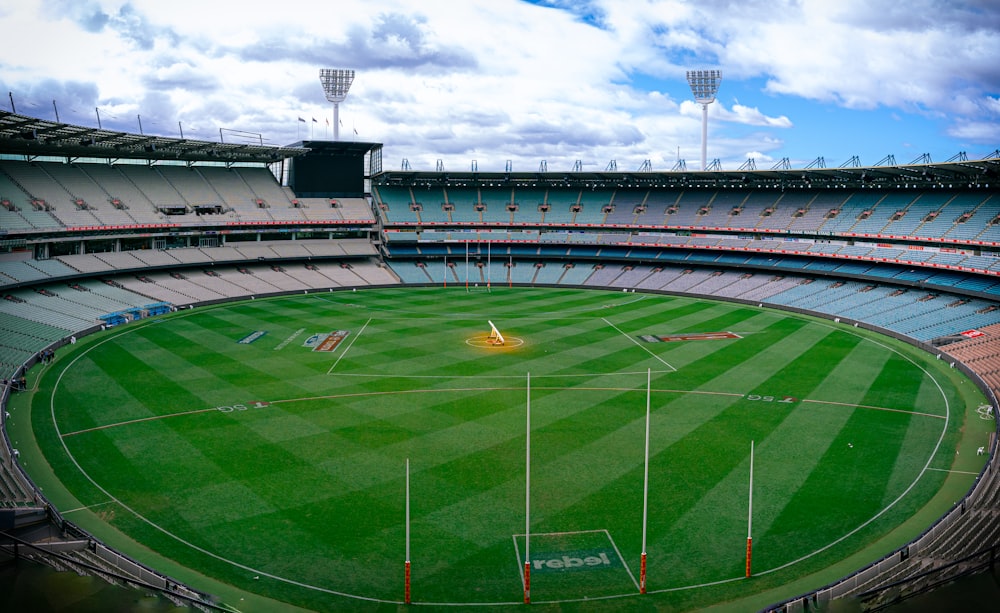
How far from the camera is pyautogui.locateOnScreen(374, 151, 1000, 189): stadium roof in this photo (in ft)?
205

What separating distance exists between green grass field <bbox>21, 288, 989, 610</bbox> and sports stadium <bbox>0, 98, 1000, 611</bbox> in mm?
166

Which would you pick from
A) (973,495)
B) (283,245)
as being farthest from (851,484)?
(283,245)

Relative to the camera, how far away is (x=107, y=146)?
6844cm

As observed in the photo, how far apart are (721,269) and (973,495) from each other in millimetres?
60607

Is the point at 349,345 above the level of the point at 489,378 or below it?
above

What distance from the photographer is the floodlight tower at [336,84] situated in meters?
92.4

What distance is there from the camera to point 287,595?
1955cm

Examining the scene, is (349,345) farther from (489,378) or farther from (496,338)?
(489,378)

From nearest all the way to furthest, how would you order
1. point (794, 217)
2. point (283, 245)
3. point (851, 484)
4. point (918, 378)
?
1. point (851, 484)
2. point (918, 378)
3. point (794, 217)
4. point (283, 245)

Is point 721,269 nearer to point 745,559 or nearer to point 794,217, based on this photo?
point 794,217

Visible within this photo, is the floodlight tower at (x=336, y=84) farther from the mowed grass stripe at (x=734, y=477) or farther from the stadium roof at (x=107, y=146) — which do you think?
the mowed grass stripe at (x=734, y=477)

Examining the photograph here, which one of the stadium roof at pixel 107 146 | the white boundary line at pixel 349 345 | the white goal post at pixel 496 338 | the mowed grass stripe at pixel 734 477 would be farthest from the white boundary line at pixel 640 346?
the stadium roof at pixel 107 146

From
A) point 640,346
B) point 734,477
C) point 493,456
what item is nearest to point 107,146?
point 640,346

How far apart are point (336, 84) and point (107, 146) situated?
32.9 metres
